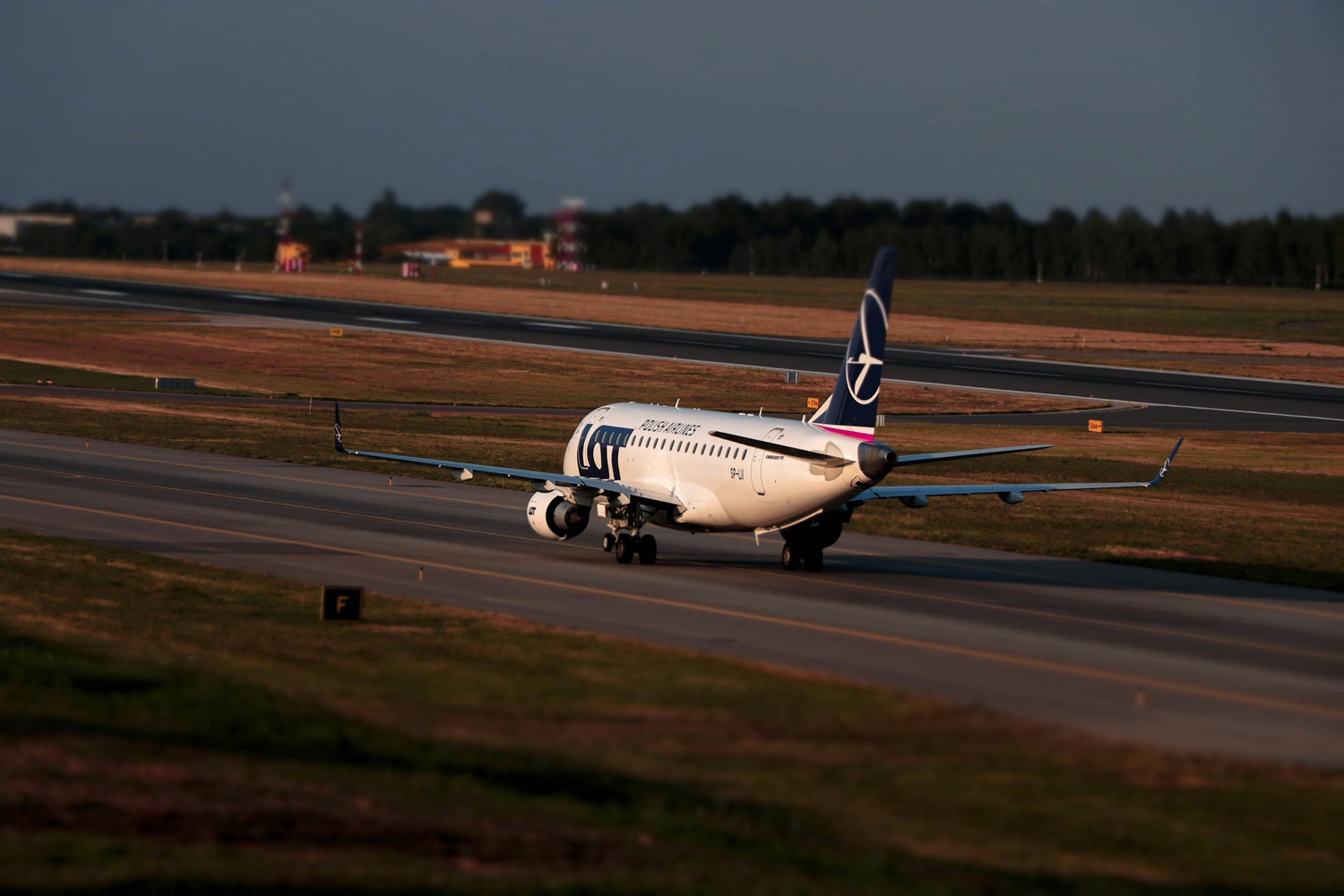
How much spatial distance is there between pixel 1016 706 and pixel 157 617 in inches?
688

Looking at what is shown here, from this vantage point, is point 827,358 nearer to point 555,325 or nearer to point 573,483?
point 555,325

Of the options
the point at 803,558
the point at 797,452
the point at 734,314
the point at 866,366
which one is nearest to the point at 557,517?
the point at 803,558

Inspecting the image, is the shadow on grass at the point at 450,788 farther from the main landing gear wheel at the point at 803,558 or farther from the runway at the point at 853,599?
the main landing gear wheel at the point at 803,558

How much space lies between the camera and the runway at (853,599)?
27484 millimetres

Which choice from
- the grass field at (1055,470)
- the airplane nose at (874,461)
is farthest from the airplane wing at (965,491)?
the airplane nose at (874,461)

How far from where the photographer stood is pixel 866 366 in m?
37.6

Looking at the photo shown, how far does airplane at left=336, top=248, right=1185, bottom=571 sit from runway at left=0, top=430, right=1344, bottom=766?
4.48 feet

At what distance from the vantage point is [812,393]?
97.9 m

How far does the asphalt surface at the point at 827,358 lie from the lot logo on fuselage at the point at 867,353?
5015 cm

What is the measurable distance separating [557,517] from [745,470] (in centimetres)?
617

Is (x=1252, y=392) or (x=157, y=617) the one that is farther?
(x=1252, y=392)

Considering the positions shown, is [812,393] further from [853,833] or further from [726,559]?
[853,833]

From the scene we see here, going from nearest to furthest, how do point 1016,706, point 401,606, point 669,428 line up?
point 1016,706 < point 401,606 < point 669,428

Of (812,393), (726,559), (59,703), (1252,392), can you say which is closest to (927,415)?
(812,393)
